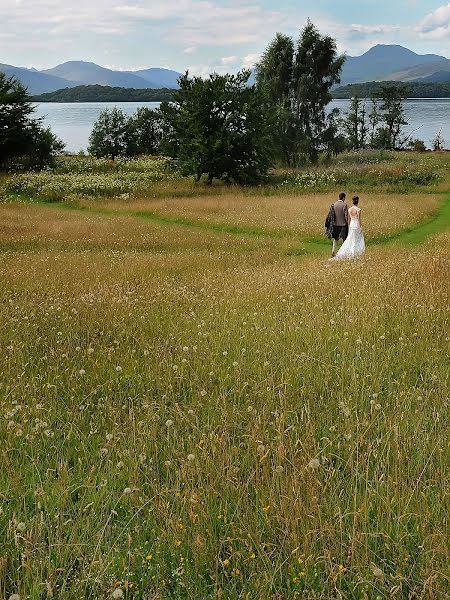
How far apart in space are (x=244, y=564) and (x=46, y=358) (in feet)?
13.6

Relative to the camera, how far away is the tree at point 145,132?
7756cm

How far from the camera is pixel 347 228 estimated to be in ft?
62.7

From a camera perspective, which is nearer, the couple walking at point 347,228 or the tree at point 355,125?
the couple walking at point 347,228

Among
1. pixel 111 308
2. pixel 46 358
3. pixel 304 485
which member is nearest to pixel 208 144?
pixel 111 308

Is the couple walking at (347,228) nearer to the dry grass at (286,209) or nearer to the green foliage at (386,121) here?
the dry grass at (286,209)

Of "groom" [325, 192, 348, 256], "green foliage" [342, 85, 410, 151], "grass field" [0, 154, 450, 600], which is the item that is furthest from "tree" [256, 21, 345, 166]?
"grass field" [0, 154, 450, 600]

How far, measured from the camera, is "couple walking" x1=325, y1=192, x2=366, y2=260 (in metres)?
17.8

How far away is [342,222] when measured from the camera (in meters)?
18.9

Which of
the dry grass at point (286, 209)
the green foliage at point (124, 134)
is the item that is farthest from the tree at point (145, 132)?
the dry grass at point (286, 209)

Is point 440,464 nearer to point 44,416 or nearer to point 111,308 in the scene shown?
point 44,416

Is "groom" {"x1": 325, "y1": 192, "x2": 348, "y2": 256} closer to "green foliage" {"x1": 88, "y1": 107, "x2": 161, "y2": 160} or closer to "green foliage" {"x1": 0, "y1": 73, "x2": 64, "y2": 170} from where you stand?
"green foliage" {"x1": 0, "y1": 73, "x2": 64, "y2": 170}

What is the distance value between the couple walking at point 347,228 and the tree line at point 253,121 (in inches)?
1004

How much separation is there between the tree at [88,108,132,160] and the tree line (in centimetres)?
14

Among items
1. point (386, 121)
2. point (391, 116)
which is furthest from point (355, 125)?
point (391, 116)
